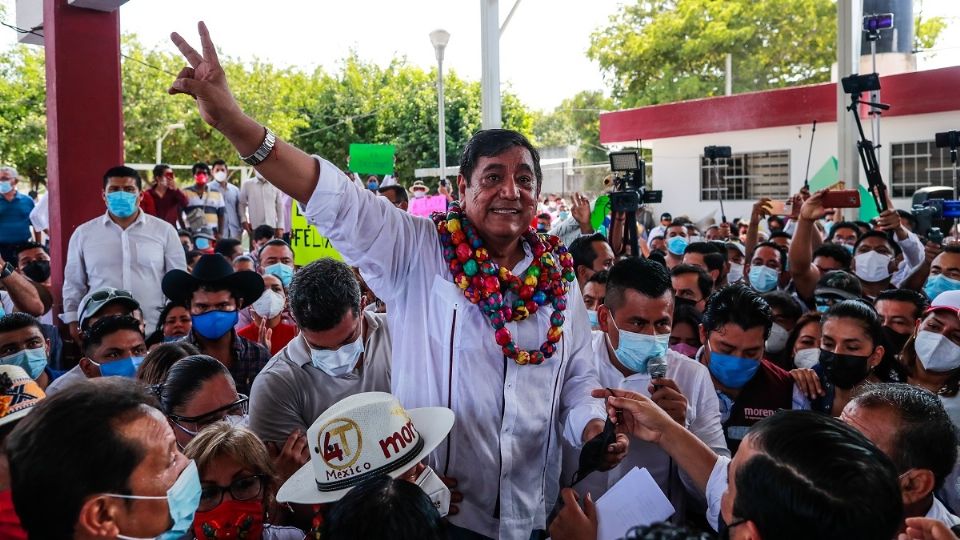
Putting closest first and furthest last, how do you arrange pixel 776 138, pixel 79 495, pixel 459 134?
1. pixel 79 495
2. pixel 776 138
3. pixel 459 134

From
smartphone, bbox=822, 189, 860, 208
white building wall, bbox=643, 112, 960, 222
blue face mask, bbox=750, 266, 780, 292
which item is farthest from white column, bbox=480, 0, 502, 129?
white building wall, bbox=643, 112, 960, 222

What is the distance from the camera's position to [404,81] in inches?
1233

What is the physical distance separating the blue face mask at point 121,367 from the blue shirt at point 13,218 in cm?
616

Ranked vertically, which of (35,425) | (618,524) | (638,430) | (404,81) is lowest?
(618,524)

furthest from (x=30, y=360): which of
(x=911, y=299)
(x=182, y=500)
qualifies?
(x=911, y=299)

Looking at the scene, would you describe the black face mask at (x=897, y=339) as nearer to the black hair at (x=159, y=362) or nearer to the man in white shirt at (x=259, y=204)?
the black hair at (x=159, y=362)

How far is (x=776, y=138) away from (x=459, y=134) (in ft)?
35.1

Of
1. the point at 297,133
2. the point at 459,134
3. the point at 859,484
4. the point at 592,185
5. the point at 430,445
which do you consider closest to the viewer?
the point at 859,484

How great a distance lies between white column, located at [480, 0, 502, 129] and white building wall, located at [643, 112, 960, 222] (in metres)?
12.8

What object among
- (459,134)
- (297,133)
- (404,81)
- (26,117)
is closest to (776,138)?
(459,134)

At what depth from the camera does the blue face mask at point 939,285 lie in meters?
5.80

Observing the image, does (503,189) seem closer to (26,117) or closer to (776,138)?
(776,138)

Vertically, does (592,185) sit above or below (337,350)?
above

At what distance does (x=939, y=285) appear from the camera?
5828 mm
